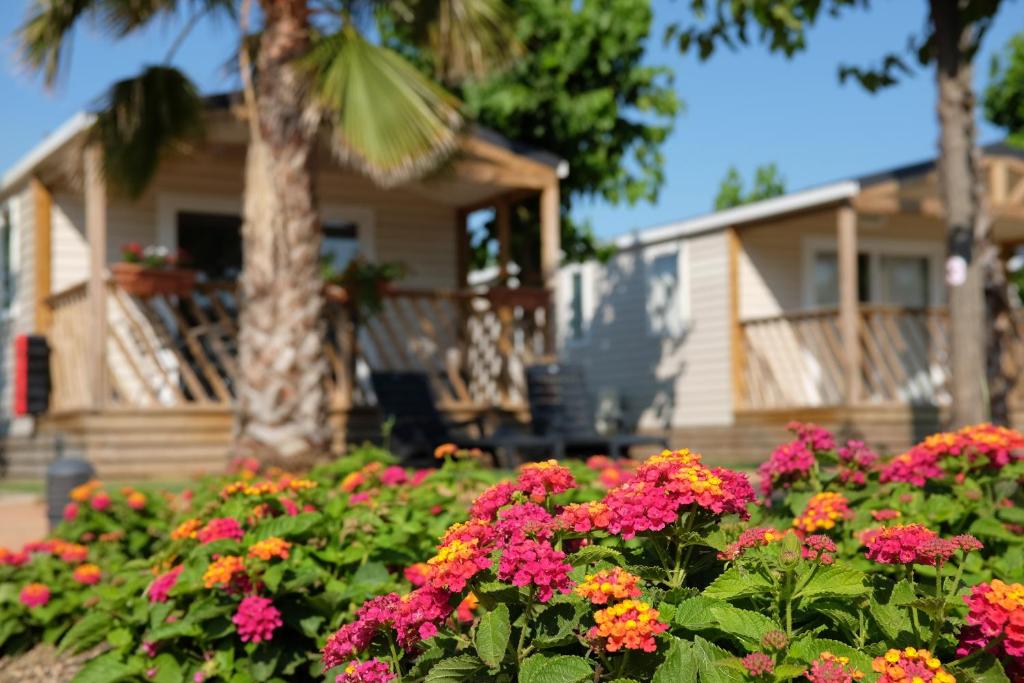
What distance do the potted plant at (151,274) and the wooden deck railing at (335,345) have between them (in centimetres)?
19

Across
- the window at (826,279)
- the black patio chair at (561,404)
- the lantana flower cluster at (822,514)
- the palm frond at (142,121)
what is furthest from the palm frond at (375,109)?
the window at (826,279)

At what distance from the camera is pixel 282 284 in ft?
28.6

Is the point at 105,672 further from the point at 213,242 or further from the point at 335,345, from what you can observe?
the point at 213,242

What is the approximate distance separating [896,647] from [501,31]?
7.97 m

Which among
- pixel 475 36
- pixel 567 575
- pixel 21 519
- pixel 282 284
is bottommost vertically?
pixel 21 519

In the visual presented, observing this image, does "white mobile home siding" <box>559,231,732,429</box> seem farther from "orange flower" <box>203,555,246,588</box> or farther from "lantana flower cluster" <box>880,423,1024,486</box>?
"orange flower" <box>203,555,246,588</box>

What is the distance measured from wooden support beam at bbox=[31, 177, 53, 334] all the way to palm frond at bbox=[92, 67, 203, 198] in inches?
95.0

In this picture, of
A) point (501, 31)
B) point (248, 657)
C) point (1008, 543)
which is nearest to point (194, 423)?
point (501, 31)

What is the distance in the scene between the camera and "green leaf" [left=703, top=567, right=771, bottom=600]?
2404mm

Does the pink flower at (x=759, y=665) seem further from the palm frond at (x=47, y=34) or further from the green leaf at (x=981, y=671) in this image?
the palm frond at (x=47, y=34)

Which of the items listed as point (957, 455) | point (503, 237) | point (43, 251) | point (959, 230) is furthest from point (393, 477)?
point (503, 237)

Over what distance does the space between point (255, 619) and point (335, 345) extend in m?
9.74

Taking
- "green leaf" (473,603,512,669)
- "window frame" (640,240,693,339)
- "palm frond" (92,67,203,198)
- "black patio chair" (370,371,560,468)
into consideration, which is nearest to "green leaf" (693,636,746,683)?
"green leaf" (473,603,512,669)

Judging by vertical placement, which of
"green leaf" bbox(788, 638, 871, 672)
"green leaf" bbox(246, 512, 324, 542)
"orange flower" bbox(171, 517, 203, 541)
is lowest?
"green leaf" bbox(788, 638, 871, 672)
